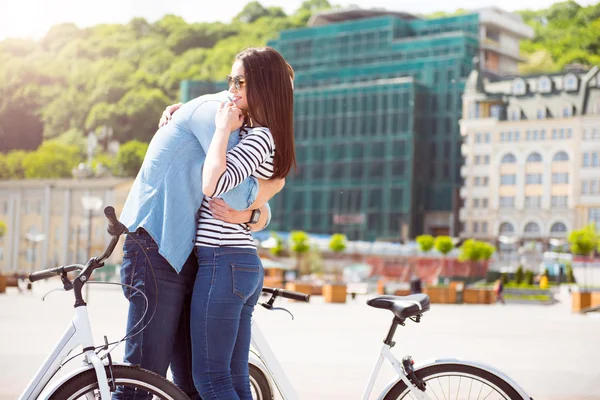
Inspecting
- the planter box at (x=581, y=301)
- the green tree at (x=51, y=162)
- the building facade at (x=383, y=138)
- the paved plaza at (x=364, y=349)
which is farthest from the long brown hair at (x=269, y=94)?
the green tree at (x=51, y=162)

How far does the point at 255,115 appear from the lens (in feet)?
9.70

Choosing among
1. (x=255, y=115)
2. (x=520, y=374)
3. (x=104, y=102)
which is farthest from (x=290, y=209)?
(x=255, y=115)

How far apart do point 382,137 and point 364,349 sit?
64930 mm

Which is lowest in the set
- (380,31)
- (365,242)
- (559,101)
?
(365,242)

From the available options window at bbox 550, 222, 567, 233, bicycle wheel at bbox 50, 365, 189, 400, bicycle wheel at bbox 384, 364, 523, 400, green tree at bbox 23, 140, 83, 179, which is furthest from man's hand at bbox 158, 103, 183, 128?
green tree at bbox 23, 140, 83, 179

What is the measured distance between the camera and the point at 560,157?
71.9 meters

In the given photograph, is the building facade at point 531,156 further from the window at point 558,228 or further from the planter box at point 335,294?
the planter box at point 335,294

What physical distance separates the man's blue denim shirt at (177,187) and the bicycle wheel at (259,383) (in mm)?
824

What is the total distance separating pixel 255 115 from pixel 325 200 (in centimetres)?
7357

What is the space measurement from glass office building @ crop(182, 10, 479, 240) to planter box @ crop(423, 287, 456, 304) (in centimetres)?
3931

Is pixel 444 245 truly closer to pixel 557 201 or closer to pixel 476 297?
pixel 557 201

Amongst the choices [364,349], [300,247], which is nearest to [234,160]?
[364,349]

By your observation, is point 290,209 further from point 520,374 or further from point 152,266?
point 152,266

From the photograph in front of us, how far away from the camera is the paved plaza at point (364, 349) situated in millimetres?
7016
